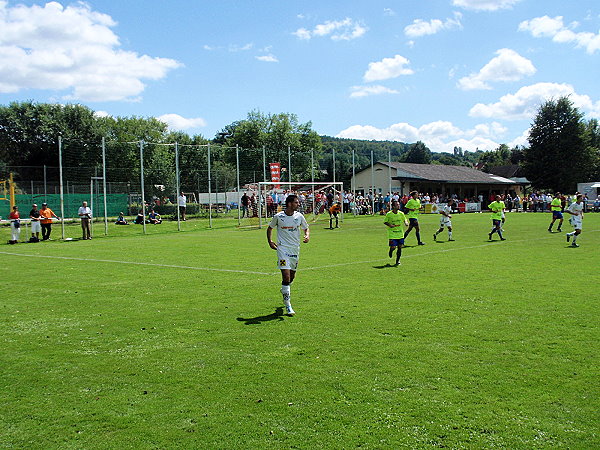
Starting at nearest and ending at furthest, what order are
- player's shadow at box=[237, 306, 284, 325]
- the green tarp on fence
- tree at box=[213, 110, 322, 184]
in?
player's shadow at box=[237, 306, 284, 325] → the green tarp on fence → tree at box=[213, 110, 322, 184]

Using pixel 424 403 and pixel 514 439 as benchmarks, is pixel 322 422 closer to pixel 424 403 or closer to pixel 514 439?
pixel 424 403

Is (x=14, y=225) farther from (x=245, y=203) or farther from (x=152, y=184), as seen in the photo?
(x=245, y=203)

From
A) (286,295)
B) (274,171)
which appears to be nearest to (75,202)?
(274,171)

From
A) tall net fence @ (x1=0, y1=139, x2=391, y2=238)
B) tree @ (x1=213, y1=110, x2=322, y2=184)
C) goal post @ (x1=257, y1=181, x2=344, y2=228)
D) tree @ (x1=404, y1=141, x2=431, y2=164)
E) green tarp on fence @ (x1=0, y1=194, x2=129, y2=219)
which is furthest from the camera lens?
tree @ (x1=404, y1=141, x2=431, y2=164)

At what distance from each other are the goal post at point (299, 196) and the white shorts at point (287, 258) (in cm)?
2420

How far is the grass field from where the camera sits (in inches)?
181

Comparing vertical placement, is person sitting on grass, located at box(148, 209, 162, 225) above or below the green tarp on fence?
below

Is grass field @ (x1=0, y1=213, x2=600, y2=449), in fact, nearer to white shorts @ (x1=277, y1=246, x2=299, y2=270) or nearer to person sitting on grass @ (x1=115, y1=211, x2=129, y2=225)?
white shorts @ (x1=277, y1=246, x2=299, y2=270)

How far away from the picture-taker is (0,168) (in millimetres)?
42844

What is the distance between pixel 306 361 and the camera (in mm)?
6410

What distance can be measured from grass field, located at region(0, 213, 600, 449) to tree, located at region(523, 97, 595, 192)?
67.4 meters

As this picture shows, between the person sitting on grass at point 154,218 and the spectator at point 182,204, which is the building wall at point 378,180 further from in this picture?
the person sitting on grass at point 154,218

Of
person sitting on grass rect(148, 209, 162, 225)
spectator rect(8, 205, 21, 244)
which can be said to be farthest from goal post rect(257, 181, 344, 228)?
spectator rect(8, 205, 21, 244)

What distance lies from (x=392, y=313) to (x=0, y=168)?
43.4m
